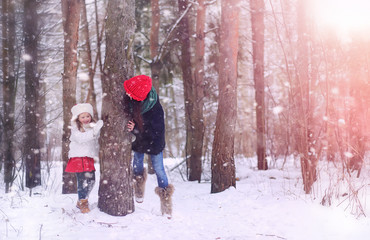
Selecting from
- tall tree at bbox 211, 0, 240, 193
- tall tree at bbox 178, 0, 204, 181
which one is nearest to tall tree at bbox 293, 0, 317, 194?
tall tree at bbox 211, 0, 240, 193

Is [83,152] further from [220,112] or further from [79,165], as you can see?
[220,112]

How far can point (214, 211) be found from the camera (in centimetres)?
514

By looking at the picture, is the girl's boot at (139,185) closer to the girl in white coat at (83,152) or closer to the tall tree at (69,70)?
the girl in white coat at (83,152)

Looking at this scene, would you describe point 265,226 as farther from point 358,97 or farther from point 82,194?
point 358,97

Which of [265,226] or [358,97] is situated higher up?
[358,97]

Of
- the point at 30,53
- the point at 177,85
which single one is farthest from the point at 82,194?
the point at 177,85

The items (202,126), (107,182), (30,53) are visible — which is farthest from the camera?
(202,126)

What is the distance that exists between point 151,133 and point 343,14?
487cm

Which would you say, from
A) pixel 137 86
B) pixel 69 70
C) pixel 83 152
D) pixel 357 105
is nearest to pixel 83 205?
pixel 83 152

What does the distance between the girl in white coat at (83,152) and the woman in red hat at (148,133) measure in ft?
1.83

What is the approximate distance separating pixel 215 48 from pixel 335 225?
9.11 m

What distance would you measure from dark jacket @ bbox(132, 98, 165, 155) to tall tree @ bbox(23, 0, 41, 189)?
4.21 m

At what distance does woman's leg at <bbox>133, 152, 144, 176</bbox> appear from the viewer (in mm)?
4730

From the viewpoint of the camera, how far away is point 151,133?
4.57m
